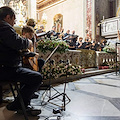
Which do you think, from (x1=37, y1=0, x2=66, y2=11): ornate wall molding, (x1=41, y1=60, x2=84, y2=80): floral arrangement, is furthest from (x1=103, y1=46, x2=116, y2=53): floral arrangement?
(x1=37, y1=0, x2=66, y2=11): ornate wall molding

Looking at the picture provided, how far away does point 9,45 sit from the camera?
1.39m

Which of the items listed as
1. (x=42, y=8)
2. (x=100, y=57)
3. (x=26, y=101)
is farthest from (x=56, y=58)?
(x=42, y=8)

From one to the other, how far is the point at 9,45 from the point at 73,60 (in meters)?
3.89

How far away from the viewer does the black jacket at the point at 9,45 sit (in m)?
1.36

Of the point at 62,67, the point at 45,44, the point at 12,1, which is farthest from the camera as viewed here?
the point at 12,1

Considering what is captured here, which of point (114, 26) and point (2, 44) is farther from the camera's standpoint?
point (114, 26)

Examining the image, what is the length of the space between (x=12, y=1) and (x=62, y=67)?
4.87m

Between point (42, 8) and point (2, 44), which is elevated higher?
point (42, 8)

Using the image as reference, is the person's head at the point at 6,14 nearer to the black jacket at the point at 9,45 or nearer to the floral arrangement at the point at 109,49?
the black jacket at the point at 9,45

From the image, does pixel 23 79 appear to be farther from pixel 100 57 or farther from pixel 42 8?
pixel 42 8

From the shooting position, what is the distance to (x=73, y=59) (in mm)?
5145

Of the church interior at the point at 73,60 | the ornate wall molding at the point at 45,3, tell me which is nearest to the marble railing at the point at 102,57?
the church interior at the point at 73,60

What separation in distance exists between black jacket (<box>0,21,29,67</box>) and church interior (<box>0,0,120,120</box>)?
0.27 meters

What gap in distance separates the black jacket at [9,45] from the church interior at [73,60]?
27 centimetres
